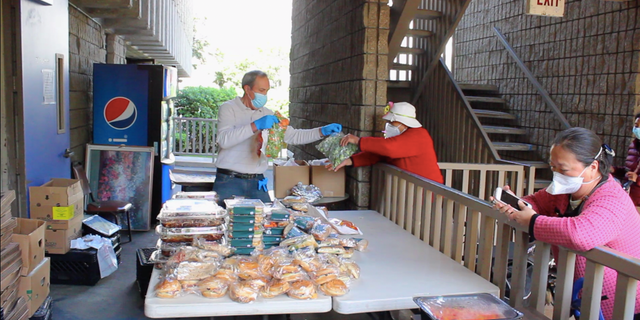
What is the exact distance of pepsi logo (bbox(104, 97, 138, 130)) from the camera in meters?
5.94

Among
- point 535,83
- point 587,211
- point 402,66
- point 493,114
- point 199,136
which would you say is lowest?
point 199,136

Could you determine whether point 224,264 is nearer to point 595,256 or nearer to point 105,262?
point 595,256

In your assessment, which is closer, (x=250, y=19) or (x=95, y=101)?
(x=95, y=101)

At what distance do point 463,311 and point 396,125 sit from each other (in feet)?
6.63

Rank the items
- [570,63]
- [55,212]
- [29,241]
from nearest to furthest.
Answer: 1. [29,241]
2. [55,212]
3. [570,63]

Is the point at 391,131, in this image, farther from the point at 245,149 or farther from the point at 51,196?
the point at 51,196

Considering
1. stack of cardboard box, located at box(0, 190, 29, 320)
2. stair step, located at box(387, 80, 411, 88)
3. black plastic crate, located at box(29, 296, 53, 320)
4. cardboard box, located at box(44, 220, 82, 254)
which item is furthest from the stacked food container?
stair step, located at box(387, 80, 411, 88)

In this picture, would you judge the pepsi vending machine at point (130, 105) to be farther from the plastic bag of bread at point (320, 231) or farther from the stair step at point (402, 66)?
the plastic bag of bread at point (320, 231)

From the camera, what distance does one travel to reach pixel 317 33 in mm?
5977

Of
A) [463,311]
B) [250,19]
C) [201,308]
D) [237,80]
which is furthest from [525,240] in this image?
[250,19]

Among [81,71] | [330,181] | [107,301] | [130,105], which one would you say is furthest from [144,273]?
[81,71]

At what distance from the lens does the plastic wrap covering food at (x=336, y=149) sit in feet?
13.1

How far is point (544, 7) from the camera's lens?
471 cm

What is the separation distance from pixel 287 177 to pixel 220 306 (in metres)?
2.42
